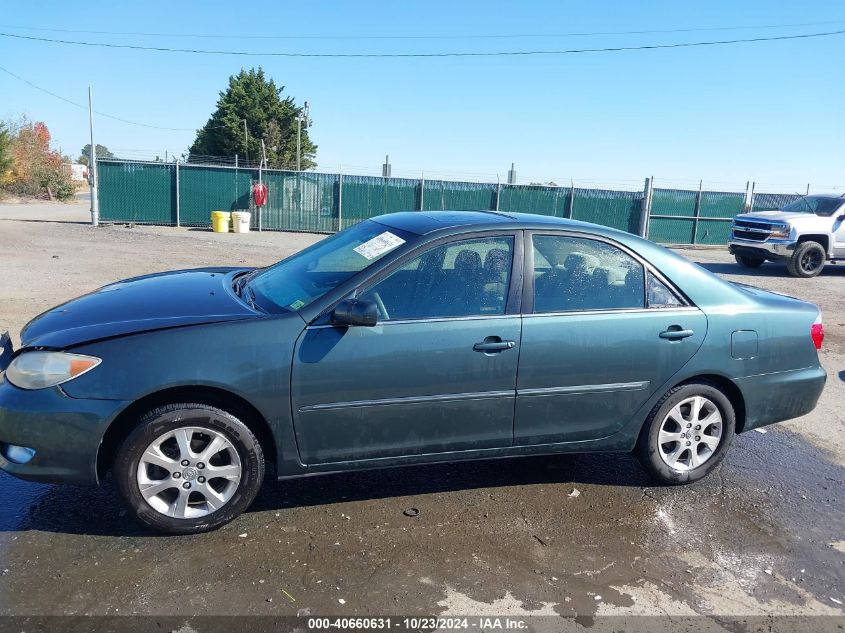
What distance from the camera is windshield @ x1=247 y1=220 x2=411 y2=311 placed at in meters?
3.78

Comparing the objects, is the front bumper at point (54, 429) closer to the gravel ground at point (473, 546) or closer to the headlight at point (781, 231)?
the gravel ground at point (473, 546)

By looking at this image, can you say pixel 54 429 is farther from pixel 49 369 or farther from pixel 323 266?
pixel 323 266

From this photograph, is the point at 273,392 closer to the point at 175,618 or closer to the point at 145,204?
the point at 175,618

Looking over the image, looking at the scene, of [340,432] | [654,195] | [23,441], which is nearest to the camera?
[23,441]

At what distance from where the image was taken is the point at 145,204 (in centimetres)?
2236

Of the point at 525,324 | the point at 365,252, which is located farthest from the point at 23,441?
the point at 525,324

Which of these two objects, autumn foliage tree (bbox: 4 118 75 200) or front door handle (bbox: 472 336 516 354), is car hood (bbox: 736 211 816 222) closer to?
front door handle (bbox: 472 336 516 354)

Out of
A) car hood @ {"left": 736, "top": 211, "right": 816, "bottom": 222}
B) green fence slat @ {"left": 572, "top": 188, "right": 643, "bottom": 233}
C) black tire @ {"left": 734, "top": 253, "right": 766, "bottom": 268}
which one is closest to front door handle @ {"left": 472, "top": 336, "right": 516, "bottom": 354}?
car hood @ {"left": 736, "top": 211, "right": 816, "bottom": 222}

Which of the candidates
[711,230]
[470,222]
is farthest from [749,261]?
[470,222]

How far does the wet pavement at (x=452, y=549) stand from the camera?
3.06 meters

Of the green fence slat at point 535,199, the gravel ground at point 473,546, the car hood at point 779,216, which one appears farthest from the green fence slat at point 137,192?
the gravel ground at point 473,546

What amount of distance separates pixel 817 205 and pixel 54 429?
16.6 meters

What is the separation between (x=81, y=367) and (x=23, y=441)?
0.44 m

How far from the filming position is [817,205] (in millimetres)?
15586
